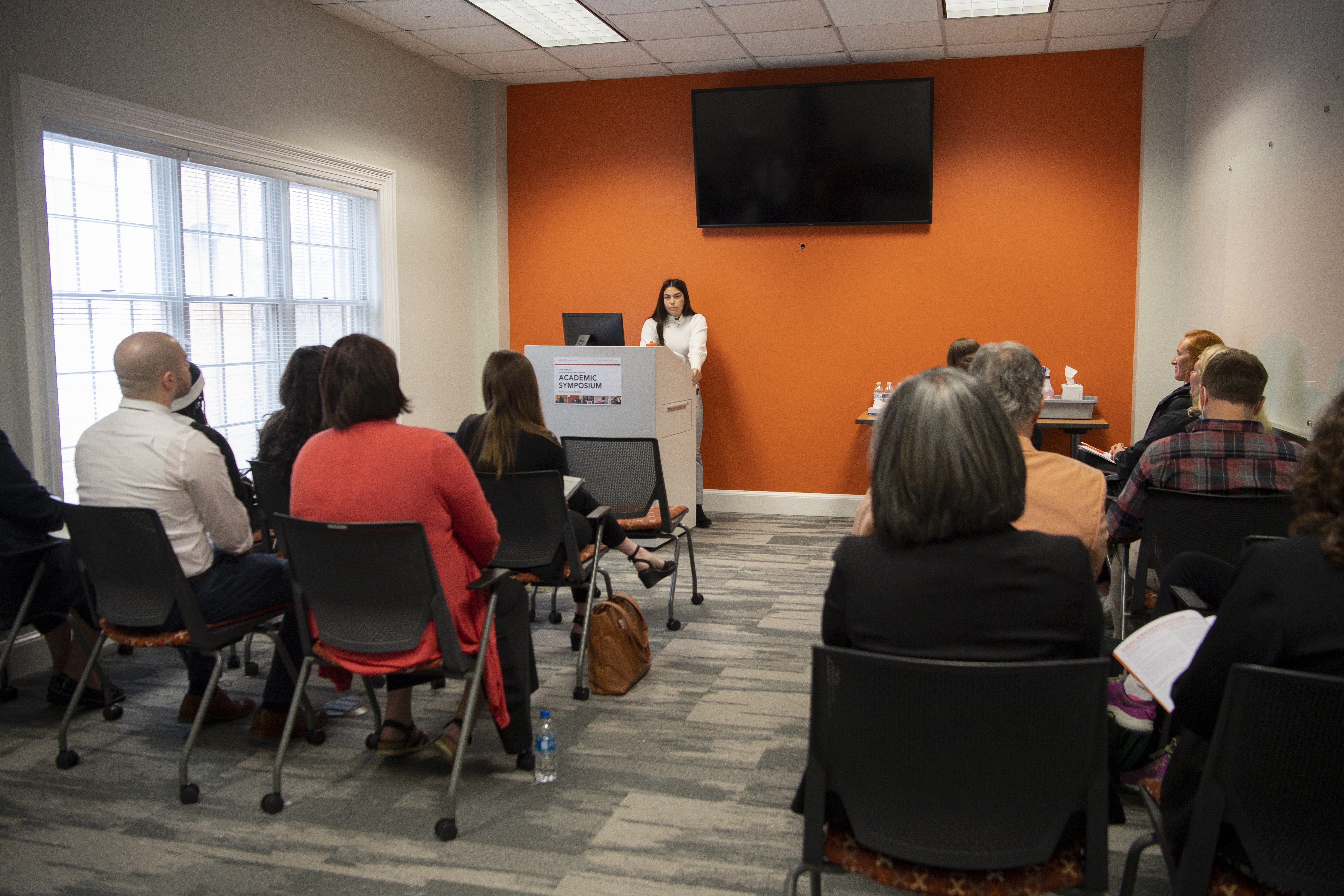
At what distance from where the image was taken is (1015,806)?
146cm

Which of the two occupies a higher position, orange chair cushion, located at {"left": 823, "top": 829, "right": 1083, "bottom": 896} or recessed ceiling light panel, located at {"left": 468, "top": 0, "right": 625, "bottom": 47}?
recessed ceiling light panel, located at {"left": 468, "top": 0, "right": 625, "bottom": 47}

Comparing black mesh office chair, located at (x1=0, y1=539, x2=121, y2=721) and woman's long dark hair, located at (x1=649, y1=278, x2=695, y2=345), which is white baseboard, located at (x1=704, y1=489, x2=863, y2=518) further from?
black mesh office chair, located at (x1=0, y1=539, x2=121, y2=721)

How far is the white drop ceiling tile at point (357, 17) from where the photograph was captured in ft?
18.0

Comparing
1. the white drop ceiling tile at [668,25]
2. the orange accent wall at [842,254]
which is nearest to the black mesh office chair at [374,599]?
the white drop ceiling tile at [668,25]

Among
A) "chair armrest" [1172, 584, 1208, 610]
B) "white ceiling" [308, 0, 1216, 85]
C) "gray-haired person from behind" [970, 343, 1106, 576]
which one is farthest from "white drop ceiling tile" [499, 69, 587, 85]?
"chair armrest" [1172, 584, 1208, 610]

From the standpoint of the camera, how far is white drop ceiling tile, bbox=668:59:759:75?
6680 millimetres

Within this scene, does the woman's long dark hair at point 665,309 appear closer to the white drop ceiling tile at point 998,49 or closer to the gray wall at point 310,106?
the gray wall at point 310,106

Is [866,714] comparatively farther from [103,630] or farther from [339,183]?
[339,183]

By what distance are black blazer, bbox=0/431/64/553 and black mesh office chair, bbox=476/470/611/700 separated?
1.34 metres

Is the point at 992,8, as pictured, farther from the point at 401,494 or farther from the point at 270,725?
the point at 270,725

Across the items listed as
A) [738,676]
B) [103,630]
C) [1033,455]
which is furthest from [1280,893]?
[103,630]

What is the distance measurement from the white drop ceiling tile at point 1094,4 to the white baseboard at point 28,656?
5734 mm

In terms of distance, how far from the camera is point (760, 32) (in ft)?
19.6

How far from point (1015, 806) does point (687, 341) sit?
5.62m
